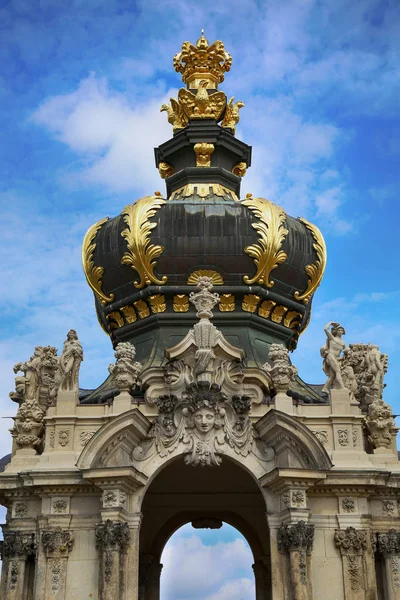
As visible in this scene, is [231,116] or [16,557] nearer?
[16,557]

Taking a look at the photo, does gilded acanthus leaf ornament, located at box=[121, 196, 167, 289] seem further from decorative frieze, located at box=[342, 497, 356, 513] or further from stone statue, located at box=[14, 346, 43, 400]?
decorative frieze, located at box=[342, 497, 356, 513]

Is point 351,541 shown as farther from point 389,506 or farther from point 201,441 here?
point 201,441

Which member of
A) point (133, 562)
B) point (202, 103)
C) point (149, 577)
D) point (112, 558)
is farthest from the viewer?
point (202, 103)

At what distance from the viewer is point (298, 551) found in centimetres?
2380

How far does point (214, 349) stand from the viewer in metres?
26.0

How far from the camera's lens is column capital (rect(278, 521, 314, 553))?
23812mm

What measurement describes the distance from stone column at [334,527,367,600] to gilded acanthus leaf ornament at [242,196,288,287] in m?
8.46

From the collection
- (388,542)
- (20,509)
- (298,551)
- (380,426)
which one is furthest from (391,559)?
(20,509)

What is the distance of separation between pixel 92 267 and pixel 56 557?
10.0m

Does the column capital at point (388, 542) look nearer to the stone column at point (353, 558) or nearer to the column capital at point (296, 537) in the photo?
the stone column at point (353, 558)

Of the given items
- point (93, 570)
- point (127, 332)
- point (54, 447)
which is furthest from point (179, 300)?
point (93, 570)

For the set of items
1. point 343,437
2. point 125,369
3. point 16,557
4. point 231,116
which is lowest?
point 16,557

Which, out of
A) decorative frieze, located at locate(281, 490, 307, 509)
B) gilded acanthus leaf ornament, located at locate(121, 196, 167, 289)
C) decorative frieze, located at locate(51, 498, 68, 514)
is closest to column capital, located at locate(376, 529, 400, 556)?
decorative frieze, located at locate(281, 490, 307, 509)

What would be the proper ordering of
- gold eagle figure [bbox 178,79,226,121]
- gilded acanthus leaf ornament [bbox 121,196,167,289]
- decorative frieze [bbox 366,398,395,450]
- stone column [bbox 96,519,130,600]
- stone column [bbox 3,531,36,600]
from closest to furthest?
stone column [bbox 96,519,130,600] < stone column [bbox 3,531,36,600] < decorative frieze [bbox 366,398,395,450] < gilded acanthus leaf ornament [bbox 121,196,167,289] < gold eagle figure [bbox 178,79,226,121]
